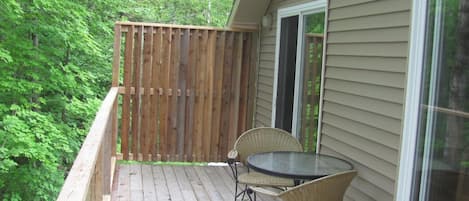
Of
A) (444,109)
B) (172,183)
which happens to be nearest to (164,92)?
(172,183)

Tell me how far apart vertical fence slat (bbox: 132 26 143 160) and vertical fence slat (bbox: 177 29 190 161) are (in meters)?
0.51

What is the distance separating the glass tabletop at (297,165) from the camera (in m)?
3.44

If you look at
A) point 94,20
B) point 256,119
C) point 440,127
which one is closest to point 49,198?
point 94,20

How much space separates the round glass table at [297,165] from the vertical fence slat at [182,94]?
2.90 meters

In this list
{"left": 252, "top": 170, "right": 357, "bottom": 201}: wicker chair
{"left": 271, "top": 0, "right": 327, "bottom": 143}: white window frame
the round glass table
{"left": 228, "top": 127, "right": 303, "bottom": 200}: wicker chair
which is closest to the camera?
{"left": 252, "top": 170, "right": 357, "bottom": 201}: wicker chair

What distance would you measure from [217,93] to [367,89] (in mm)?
3530

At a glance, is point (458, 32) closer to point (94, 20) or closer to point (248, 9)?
point (248, 9)

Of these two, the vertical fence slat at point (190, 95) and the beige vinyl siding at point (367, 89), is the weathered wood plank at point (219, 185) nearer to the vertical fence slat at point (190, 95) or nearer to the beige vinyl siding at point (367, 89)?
the vertical fence slat at point (190, 95)

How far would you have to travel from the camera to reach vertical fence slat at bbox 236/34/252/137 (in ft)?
22.9

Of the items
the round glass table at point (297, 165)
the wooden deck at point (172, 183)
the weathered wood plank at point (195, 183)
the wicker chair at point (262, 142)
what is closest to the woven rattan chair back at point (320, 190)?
the round glass table at point (297, 165)

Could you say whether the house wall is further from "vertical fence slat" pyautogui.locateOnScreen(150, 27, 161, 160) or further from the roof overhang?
"vertical fence slat" pyautogui.locateOnScreen(150, 27, 161, 160)

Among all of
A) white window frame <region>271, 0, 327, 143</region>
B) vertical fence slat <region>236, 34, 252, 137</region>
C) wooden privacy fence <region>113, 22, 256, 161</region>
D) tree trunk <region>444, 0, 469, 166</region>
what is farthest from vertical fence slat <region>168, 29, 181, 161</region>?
tree trunk <region>444, 0, 469, 166</region>

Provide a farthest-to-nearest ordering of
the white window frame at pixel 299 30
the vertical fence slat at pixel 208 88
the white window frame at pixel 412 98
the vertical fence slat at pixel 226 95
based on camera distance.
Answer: the vertical fence slat at pixel 226 95, the vertical fence slat at pixel 208 88, the white window frame at pixel 299 30, the white window frame at pixel 412 98

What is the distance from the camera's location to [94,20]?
10.6 meters
